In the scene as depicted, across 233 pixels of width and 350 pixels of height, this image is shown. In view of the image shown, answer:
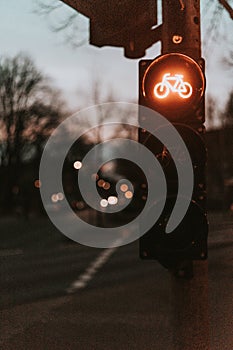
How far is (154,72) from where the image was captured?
3607 millimetres

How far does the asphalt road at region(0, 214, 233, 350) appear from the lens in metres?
7.82

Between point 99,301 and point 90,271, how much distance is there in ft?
14.5

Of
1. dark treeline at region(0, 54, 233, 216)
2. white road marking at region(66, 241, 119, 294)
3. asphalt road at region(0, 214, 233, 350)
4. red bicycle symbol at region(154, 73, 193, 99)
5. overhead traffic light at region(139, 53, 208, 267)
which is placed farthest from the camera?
dark treeline at region(0, 54, 233, 216)

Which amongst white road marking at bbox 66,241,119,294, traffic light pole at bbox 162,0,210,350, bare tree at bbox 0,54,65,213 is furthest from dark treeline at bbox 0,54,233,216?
traffic light pole at bbox 162,0,210,350

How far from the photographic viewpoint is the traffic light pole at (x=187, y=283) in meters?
3.49

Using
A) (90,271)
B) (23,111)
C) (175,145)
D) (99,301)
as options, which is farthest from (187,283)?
(23,111)

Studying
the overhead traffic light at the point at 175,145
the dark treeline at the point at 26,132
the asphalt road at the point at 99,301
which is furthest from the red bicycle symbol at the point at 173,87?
the dark treeline at the point at 26,132

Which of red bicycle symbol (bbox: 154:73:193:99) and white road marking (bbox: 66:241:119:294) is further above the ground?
red bicycle symbol (bbox: 154:73:193:99)

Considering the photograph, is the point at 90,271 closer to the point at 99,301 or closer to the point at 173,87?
the point at 99,301

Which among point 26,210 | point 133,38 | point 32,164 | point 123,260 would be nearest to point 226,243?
point 123,260

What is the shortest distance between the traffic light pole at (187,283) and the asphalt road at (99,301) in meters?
0.08

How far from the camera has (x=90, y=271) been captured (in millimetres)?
15102

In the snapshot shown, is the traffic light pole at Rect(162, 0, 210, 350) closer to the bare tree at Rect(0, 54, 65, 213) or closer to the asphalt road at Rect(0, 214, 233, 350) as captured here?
the asphalt road at Rect(0, 214, 233, 350)

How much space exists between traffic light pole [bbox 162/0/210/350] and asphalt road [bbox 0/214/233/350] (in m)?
0.08
